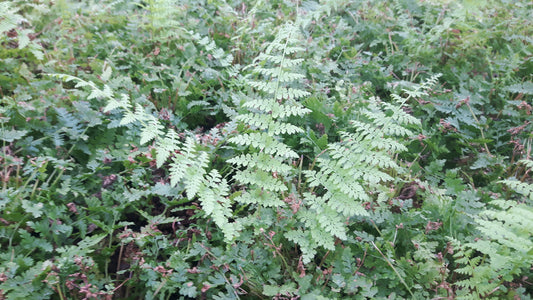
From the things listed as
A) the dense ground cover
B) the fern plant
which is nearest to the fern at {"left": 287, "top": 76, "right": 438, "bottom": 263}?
the dense ground cover

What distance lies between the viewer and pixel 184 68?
11.1 ft

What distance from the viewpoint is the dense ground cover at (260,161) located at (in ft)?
6.76

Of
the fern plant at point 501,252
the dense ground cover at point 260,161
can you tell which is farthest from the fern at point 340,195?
the fern plant at point 501,252

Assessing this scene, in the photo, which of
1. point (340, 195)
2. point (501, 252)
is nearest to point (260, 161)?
point (340, 195)

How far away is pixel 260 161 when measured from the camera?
87.7 inches

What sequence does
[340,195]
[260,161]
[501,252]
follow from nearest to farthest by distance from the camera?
[501,252]
[340,195]
[260,161]

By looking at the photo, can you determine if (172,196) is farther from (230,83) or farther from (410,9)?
(410,9)

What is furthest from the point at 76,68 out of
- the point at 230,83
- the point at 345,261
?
the point at 345,261

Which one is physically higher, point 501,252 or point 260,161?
point 260,161

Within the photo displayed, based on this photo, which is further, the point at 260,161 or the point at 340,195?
the point at 260,161

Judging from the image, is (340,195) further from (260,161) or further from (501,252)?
(501,252)

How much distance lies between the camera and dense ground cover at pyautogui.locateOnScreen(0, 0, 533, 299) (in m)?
2.06

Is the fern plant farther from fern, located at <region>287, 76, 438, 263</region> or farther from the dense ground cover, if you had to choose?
fern, located at <region>287, 76, 438, 263</region>

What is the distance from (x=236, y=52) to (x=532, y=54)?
284 centimetres
